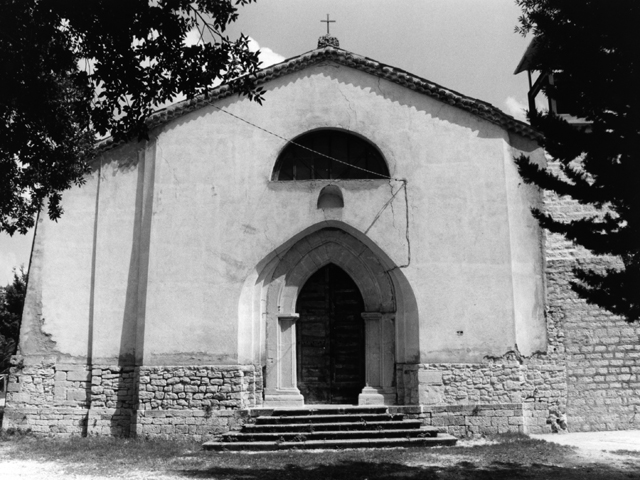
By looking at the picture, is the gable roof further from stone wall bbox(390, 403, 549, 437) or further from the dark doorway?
stone wall bbox(390, 403, 549, 437)

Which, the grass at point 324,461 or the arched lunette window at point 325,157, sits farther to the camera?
the arched lunette window at point 325,157

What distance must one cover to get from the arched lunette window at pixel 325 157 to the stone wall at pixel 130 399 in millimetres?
4254

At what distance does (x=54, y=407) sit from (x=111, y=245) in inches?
138

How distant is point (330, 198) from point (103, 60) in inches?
283

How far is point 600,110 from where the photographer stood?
7.85m

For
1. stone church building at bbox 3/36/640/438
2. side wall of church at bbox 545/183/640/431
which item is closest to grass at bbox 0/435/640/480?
stone church building at bbox 3/36/640/438

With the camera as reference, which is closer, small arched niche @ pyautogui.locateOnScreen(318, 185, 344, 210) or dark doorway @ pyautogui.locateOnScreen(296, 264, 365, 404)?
small arched niche @ pyautogui.locateOnScreen(318, 185, 344, 210)

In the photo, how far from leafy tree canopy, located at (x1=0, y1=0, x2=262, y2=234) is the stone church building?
5758mm

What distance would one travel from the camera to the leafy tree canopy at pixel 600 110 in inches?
295

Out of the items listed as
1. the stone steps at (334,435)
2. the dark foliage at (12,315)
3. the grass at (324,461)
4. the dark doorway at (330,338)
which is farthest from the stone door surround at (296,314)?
the dark foliage at (12,315)

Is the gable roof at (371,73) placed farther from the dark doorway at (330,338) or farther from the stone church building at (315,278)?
the dark doorway at (330,338)

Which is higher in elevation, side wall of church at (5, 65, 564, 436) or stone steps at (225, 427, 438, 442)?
side wall of church at (5, 65, 564, 436)

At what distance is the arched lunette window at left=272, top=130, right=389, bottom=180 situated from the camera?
46.8ft

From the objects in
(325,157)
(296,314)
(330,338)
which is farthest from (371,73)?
(330,338)
